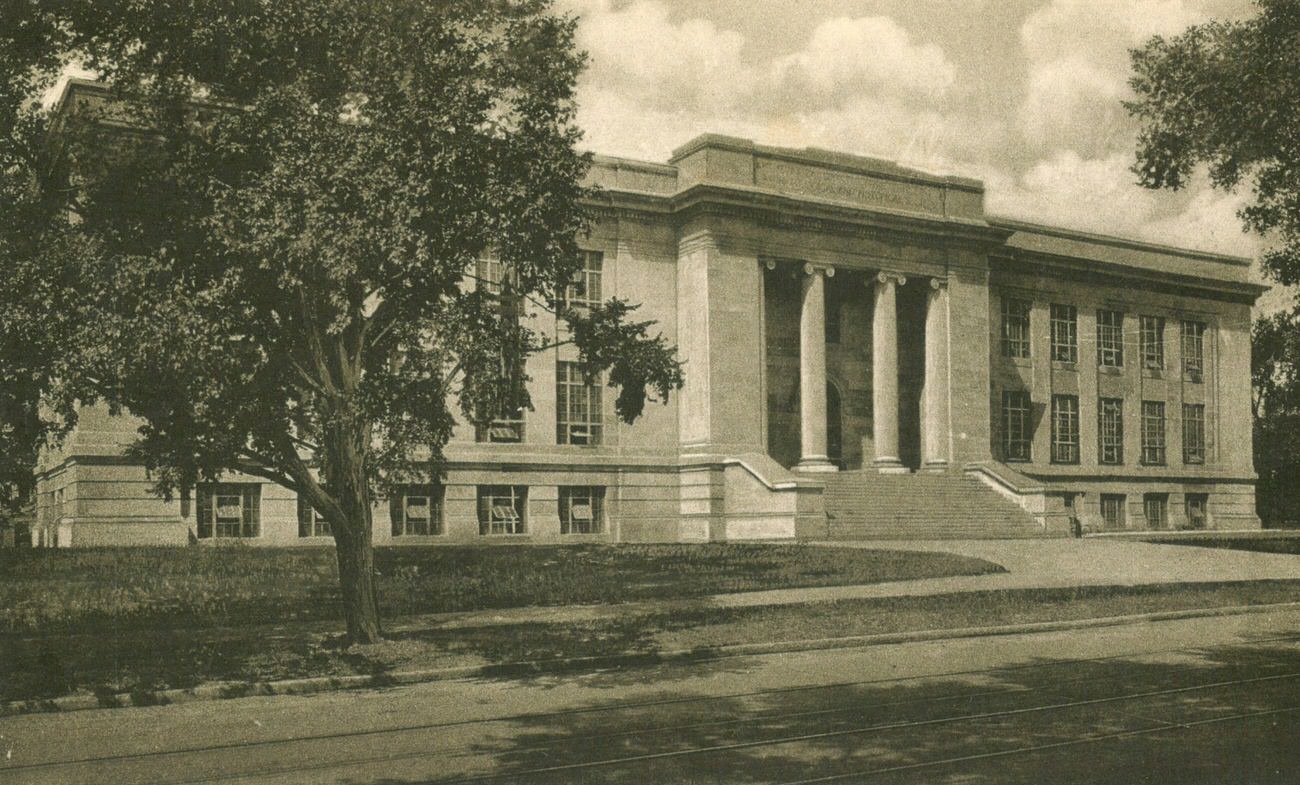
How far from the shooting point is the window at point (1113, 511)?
4562cm

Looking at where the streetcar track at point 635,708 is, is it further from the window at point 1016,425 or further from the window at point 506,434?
the window at point 1016,425

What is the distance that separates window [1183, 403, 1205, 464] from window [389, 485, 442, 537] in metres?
32.0

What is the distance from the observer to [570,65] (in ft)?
48.3

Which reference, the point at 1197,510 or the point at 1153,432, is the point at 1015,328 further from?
the point at 1197,510

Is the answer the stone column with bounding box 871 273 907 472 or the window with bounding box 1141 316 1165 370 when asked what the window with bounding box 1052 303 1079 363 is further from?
the stone column with bounding box 871 273 907 472

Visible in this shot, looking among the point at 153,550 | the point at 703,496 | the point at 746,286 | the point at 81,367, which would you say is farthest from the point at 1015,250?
the point at 81,367

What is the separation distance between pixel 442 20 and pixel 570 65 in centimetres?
165

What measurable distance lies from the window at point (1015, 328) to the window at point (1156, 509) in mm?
8459

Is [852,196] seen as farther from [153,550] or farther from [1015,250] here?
[153,550]

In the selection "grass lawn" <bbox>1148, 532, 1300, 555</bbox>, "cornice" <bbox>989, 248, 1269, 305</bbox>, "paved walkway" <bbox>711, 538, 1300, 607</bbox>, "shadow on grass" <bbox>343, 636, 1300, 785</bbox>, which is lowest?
"grass lawn" <bbox>1148, 532, 1300, 555</bbox>

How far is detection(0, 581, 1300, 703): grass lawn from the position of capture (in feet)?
42.2

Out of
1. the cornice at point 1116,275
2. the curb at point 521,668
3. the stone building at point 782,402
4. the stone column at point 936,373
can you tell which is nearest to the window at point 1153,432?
the stone building at point 782,402

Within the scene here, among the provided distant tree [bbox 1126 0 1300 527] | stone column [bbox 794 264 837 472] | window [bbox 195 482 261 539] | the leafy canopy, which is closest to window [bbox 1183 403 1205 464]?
stone column [bbox 794 264 837 472]

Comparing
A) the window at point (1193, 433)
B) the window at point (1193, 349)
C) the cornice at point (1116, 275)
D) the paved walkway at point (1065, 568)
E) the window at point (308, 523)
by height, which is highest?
the cornice at point (1116, 275)
